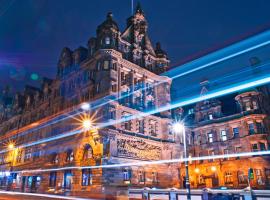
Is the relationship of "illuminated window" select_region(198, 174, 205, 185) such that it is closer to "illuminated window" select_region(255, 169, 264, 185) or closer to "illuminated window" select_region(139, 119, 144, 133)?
"illuminated window" select_region(255, 169, 264, 185)

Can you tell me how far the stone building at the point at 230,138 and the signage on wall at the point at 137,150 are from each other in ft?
30.7

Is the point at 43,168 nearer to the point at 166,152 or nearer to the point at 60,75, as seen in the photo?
the point at 60,75

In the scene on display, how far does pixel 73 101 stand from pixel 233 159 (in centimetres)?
2956

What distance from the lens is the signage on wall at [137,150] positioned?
Result: 105ft

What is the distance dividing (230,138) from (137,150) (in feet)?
62.1

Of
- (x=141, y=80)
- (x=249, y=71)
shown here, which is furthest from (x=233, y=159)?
(x=141, y=80)

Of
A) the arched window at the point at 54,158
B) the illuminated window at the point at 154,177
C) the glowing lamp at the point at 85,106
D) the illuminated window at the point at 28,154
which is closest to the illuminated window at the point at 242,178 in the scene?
the illuminated window at the point at 154,177

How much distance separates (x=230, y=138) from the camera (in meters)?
42.4

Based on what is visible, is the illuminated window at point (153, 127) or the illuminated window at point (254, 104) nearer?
the illuminated window at point (153, 127)

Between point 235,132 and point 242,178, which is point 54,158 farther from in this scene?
point 235,132

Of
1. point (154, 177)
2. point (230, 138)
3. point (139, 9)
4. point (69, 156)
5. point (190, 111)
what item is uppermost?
point (139, 9)

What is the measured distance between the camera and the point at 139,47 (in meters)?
42.2

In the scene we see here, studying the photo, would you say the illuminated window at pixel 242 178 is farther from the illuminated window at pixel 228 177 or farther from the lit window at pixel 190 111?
the lit window at pixel 190 111

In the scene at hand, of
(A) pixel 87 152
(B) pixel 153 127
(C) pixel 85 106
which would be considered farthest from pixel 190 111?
(A) pixel 87 152
